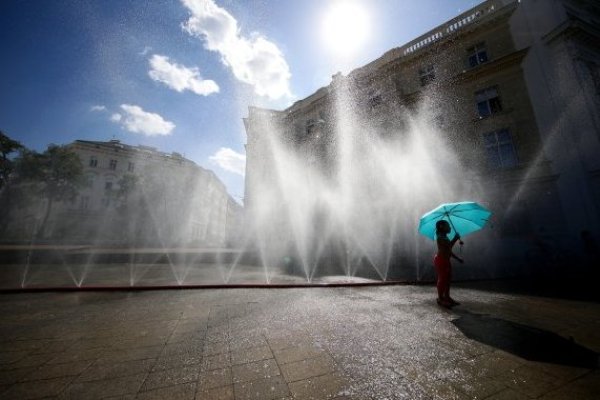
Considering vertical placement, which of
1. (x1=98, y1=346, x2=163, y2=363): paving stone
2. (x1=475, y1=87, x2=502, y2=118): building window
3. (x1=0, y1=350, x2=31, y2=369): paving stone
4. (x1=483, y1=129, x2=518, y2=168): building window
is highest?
(x1=475, y1=87, x2=502, y2=118): building window

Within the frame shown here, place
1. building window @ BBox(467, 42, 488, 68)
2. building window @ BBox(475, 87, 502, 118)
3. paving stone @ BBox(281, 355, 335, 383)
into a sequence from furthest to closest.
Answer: building window @ BBox(467, 42, 488, 68), building window @ BBox(475, 87, 502, 118), paving stone @ BBox(281, 355, 335, 383)

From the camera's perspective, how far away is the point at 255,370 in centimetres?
279

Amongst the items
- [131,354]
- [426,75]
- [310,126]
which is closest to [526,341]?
[131,354]

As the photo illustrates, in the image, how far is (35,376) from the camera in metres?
2.63

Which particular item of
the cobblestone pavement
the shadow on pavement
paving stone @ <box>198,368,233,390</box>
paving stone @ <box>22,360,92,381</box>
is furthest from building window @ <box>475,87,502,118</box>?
paving stone @ <box>22,360,92,381</box>

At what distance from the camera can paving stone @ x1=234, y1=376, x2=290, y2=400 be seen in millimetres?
2328

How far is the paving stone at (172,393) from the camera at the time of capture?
2.30m

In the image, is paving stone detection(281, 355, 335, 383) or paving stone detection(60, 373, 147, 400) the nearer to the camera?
paving stone detection(60, 373, 147, 400)

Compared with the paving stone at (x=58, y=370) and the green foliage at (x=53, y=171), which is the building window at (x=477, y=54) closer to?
the paving stone at (x=58, y=370)

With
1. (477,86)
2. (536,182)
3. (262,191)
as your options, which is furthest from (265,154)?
(536,182)

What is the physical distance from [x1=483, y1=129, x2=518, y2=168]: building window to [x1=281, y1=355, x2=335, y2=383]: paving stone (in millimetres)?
19536

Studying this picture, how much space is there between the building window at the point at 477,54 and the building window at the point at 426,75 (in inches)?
102

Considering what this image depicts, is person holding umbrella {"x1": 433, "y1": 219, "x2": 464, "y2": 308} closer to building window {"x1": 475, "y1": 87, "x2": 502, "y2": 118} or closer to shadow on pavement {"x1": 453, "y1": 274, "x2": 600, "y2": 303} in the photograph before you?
shadow on pavement {"x1": 453, "y1": 274, "x2": 600, "y2": 303}

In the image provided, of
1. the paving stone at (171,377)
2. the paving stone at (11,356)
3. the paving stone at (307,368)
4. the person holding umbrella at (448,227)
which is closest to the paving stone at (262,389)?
→ the paving stone at (307,368)
